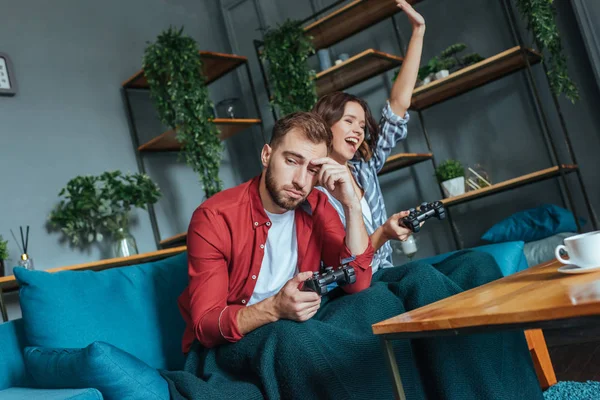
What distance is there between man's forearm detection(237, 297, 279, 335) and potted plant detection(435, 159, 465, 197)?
2353 mm

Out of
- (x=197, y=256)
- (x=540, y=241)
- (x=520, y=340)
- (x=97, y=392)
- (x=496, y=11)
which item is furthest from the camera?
(x=496, y=11)

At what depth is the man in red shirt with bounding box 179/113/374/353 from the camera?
1.50 m

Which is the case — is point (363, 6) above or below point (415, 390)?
above

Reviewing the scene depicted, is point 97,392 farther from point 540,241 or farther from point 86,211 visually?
point 540,241

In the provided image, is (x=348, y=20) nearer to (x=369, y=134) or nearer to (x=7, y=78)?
(x=369, y=134)

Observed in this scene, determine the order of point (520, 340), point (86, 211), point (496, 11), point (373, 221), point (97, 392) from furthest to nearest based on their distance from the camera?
point (496, 11)
point (86, 211)
point (373, 221)
point (520, 340)
point (97, 392)

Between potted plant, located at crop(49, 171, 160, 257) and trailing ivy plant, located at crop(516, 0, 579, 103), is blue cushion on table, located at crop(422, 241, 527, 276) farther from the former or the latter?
potted plant, located at crop(49, 171, 160, 257)

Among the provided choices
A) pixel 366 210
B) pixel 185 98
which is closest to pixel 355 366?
pixel 366 210

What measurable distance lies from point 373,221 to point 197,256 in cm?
80

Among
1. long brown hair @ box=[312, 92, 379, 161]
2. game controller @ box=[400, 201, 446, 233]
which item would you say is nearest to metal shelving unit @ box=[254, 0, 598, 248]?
long brown hair @ box=[312, 92, 379, 161]

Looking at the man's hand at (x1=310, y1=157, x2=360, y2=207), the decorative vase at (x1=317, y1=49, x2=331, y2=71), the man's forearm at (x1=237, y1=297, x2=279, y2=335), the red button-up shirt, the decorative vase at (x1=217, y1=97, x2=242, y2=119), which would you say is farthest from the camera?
the decorative vase at (x1=217, y1=97, x2=242, y2=119)

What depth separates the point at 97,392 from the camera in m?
1.17

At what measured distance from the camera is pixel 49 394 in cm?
124

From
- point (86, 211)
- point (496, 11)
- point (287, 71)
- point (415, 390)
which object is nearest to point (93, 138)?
point (86, 211)
